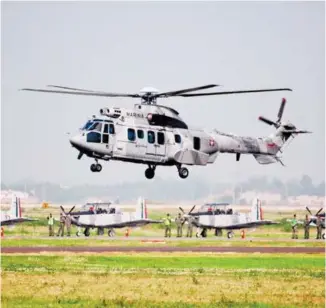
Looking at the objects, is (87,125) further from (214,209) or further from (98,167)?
(214,209)

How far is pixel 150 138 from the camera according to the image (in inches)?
1729

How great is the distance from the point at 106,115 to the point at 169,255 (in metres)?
10.3

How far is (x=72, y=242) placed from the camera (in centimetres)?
6391

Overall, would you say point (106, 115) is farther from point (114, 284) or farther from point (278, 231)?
point (278, 231)

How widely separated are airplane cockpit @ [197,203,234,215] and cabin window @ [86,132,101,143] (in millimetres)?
34710

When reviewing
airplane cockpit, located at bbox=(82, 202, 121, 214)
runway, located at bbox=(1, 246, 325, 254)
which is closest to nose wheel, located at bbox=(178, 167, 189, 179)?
runway, located at bbox=(1, 246, 325, 254)

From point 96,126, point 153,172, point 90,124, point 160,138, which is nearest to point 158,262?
point 153,172

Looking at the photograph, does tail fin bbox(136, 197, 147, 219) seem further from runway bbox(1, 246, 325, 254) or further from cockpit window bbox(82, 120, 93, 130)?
cockpit window bbox(82, 120, 93, 130)

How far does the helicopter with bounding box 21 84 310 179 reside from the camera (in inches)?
1673

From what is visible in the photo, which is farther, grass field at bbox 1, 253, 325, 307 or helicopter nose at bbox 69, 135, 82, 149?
helicopter nose at bbox 69, 135, 82, 149

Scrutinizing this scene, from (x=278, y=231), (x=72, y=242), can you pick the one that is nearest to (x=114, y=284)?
(x=72, y=242)

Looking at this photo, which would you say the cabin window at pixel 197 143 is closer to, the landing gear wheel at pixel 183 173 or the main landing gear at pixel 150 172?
the landing gear wheel at pixel 183 173

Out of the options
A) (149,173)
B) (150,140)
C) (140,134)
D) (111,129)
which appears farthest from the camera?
(150,140)

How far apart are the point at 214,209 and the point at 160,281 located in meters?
41.1
